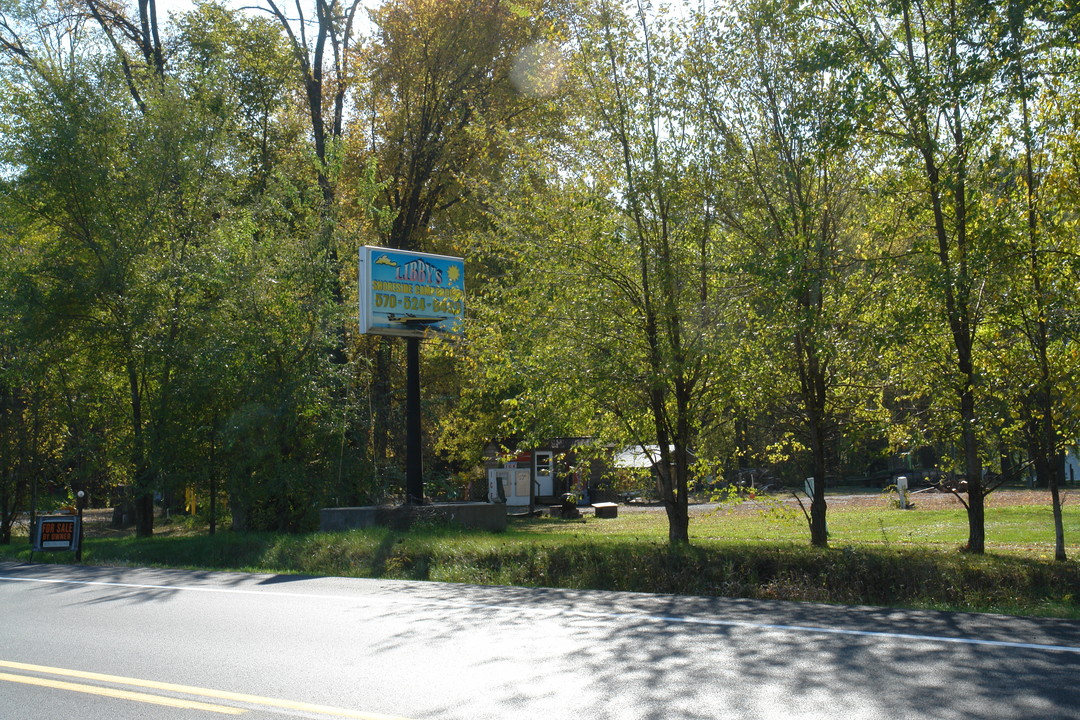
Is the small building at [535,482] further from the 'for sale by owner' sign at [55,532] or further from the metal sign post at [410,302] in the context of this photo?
the 'for sale by owner' sign at [55,532]

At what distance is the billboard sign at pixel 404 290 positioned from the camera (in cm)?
1950

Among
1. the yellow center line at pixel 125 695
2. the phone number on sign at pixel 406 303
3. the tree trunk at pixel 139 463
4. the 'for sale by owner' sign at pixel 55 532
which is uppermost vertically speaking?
the phone number on sign at pixel 406 303

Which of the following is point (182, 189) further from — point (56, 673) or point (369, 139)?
point (56, 673)

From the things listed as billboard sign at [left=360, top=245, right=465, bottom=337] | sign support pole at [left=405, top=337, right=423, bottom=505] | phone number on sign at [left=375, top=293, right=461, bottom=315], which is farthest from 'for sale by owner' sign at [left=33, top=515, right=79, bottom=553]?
phone number on sign at [left=375, top=293, right=461, bottom=315]

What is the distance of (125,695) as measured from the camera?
6656 mm

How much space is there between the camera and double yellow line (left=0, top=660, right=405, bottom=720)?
6.08 meters

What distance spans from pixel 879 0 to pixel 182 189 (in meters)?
17.9

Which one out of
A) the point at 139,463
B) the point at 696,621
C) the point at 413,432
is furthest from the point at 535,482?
the point at 696,621

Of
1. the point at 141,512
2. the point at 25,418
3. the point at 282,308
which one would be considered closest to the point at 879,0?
the point at 282,308

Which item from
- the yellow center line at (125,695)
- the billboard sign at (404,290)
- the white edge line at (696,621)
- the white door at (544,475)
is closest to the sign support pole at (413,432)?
the billboard sign at (404,290)

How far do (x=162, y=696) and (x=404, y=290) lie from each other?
14.1 metres

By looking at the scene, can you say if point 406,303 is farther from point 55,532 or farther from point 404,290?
point 55,532

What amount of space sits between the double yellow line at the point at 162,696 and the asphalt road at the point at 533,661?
2 centimetres

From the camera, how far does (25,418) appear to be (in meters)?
26.0
